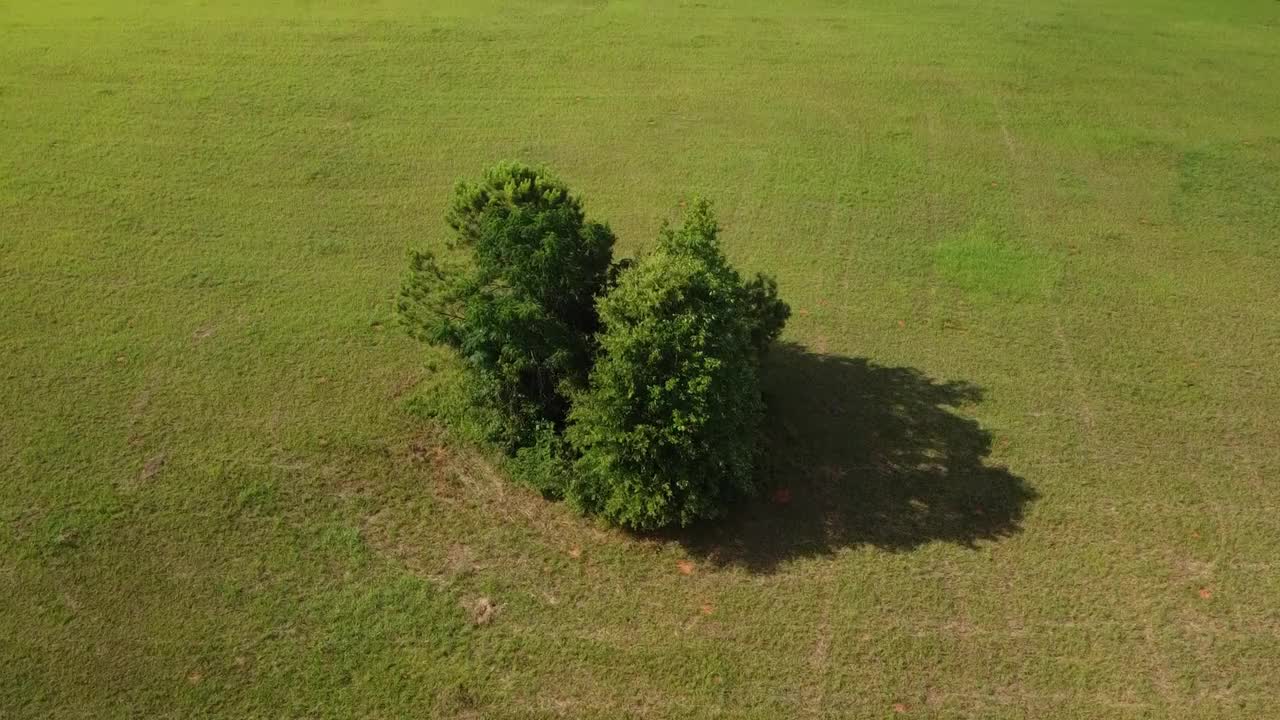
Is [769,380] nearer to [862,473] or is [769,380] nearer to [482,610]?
[862,473]

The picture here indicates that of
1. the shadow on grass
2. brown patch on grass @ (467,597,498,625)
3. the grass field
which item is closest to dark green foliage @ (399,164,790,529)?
the shadow on grass

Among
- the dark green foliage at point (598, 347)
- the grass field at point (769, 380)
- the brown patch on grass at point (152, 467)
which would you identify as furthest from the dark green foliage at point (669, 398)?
the brown patch on grass at point (152, 467)

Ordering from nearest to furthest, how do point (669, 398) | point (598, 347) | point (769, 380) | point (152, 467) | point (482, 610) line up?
point (669, 398) < point (482, 610) < point (598, 347) < point (152, 467) < point (769, 380)

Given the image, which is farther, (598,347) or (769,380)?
(769,380)

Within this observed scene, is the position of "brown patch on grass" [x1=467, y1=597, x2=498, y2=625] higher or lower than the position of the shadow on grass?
lower

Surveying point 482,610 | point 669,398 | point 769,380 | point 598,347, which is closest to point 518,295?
point 598,347

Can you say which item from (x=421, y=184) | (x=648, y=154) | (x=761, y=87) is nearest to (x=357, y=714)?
(x=421, y=184)

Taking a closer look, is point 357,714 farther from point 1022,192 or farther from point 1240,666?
point 1022,192

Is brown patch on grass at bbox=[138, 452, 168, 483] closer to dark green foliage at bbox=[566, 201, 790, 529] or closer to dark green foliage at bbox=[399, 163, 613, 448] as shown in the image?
dark green foliage at bbox=[399, 163, 613, 448]
